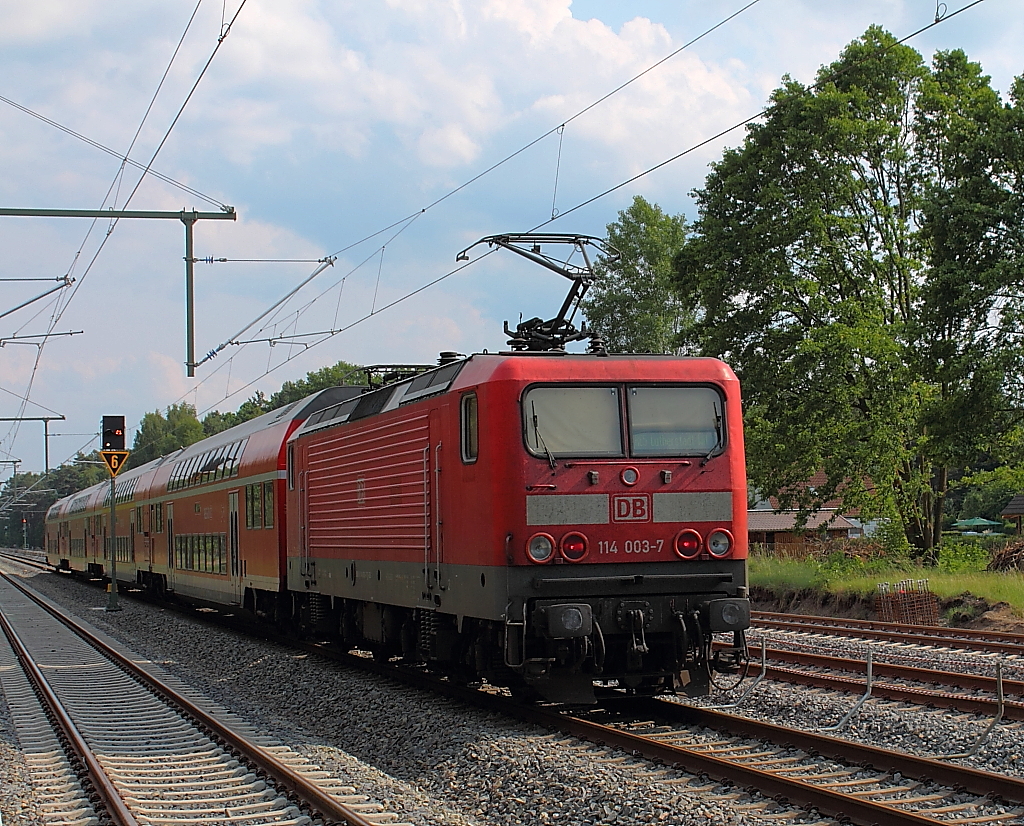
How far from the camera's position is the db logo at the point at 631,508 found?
1004 centimetres

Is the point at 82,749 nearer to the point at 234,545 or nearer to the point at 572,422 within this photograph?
the point at 572,422

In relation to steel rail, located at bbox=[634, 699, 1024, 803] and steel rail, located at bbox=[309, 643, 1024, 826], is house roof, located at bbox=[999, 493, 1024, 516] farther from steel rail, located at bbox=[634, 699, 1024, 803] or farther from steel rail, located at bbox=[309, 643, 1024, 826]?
steel rail, located at bbox=[634, 699, 1024, 803]

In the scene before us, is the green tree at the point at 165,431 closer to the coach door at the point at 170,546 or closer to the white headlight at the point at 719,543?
the coach door at the point at 170,546

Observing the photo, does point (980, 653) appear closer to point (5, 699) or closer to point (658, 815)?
point (658, 815)

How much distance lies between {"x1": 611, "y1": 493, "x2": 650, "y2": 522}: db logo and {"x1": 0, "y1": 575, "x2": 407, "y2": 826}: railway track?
3166mm

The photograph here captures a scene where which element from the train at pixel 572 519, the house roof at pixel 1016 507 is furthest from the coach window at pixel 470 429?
the house roof at pixel 1016 507

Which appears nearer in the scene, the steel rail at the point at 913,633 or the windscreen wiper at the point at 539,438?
the windscreen wiper at the point at 539,438

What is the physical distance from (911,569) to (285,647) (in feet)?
45.0

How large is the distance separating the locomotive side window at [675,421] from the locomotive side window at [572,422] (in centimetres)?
18

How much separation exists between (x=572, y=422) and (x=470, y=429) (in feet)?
3.00

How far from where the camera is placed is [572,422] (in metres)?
10.2

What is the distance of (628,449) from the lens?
33.5 ft

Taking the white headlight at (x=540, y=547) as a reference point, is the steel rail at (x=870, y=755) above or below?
below

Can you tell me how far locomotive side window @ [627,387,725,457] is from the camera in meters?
10.3
